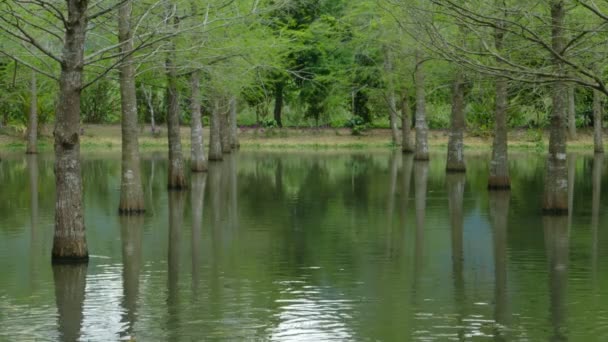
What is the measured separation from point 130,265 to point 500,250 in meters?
6.97

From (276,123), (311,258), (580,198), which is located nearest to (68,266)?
(311,258)

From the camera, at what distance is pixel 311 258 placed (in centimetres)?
1878

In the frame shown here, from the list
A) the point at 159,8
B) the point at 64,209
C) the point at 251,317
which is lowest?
the point at 251,317

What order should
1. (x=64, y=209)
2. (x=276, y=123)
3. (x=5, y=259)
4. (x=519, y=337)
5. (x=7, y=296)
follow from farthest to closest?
1. (x=276, y=123)
2. (x=5, y=259)
3. (x=64, y=209)
4. (x=7, y=296)
5. (x=519, y=337)

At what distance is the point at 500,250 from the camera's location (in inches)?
781

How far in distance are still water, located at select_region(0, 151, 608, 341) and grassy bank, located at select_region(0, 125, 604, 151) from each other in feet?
127

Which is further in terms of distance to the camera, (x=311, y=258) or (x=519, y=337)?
(x=311, y=258)

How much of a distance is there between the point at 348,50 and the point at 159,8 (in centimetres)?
4835

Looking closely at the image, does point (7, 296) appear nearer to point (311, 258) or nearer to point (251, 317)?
point (251, 317)

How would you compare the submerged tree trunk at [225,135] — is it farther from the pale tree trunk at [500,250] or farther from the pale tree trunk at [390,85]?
the pale tree trunk at [500,250]

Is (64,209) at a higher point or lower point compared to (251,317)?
higher

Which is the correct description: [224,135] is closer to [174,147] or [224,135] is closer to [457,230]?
[174,147]

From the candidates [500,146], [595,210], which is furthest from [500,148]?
[595,210]

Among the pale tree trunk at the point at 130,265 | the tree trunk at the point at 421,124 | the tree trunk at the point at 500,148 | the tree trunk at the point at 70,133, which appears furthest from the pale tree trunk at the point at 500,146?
the tree trunk at the point at 70,133
